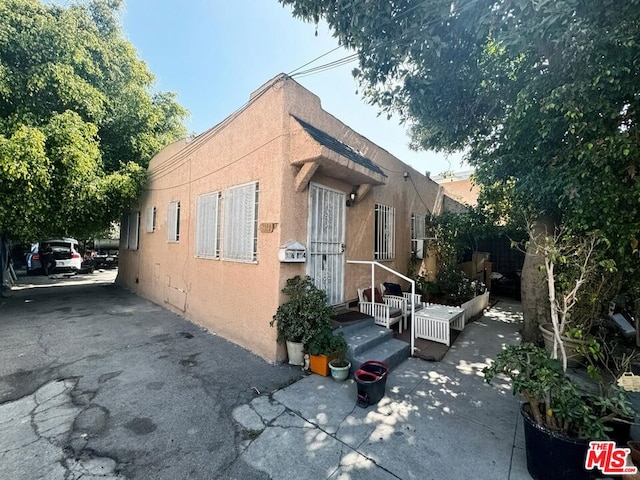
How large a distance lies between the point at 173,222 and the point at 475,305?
10.3m

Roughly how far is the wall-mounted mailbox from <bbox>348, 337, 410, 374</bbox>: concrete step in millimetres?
2004

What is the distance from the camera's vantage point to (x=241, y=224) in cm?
598

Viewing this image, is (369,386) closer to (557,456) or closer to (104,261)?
(557,456)

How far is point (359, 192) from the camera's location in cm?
682

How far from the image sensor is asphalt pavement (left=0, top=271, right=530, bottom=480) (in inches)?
104

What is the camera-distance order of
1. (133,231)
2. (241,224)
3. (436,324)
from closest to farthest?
(241,224) < (436,324) < (133,231)

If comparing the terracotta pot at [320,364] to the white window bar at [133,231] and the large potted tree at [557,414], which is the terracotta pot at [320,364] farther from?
the white window bar at [133,231]

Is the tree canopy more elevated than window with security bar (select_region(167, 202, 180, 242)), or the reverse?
the tree canopy

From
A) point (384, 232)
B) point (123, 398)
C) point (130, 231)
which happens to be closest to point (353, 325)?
point (384, 232)

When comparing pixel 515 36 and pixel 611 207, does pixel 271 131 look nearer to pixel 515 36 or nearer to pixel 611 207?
pixel 515 36

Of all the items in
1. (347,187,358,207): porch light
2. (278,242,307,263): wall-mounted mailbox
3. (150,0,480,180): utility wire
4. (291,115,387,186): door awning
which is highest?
(150,0,480,180): utility wire

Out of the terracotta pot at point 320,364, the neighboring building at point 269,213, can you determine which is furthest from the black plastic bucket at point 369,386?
the neighboring building at point 269,213

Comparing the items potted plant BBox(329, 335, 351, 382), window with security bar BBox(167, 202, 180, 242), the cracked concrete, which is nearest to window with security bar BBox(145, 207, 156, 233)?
window with security bar BBox(167, 202, 180, 242)

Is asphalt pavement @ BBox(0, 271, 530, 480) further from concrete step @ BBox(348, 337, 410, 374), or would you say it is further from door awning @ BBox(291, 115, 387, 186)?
door awning @ BBox(291, 115, 387, 186)
